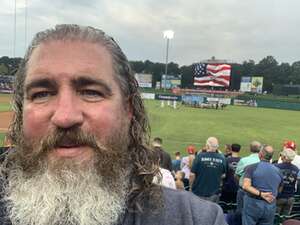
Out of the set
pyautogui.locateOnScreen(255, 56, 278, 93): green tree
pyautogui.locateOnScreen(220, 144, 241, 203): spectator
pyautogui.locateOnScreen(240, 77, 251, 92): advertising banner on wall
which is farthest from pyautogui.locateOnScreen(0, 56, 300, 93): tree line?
pyautogui.locateOnScreen(220, 144, 241, 203): spectator

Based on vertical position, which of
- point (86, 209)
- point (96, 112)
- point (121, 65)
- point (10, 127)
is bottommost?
point (86, 209)

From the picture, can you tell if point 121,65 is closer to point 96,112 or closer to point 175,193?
point 96,112

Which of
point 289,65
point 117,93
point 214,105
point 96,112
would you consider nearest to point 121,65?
point 117,93

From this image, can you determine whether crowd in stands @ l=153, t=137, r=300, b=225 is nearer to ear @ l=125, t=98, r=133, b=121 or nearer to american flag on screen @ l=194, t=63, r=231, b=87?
ear @ l=125, t=98, r=133, b=121

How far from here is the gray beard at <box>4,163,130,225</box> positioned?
5.32ft

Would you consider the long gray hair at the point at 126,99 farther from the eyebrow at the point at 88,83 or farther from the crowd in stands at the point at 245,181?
the crowd in stands at the point at 245,181

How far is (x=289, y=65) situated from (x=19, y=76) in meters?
139

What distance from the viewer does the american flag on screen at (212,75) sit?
7894cm

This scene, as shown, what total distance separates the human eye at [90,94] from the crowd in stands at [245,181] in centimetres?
432

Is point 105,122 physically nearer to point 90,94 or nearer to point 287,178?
point 90,94

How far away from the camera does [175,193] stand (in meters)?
1.80

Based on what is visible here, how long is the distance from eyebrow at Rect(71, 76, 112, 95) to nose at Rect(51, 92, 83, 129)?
0.05m

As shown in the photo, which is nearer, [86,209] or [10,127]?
[86,209]

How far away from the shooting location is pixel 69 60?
1.70 meters
